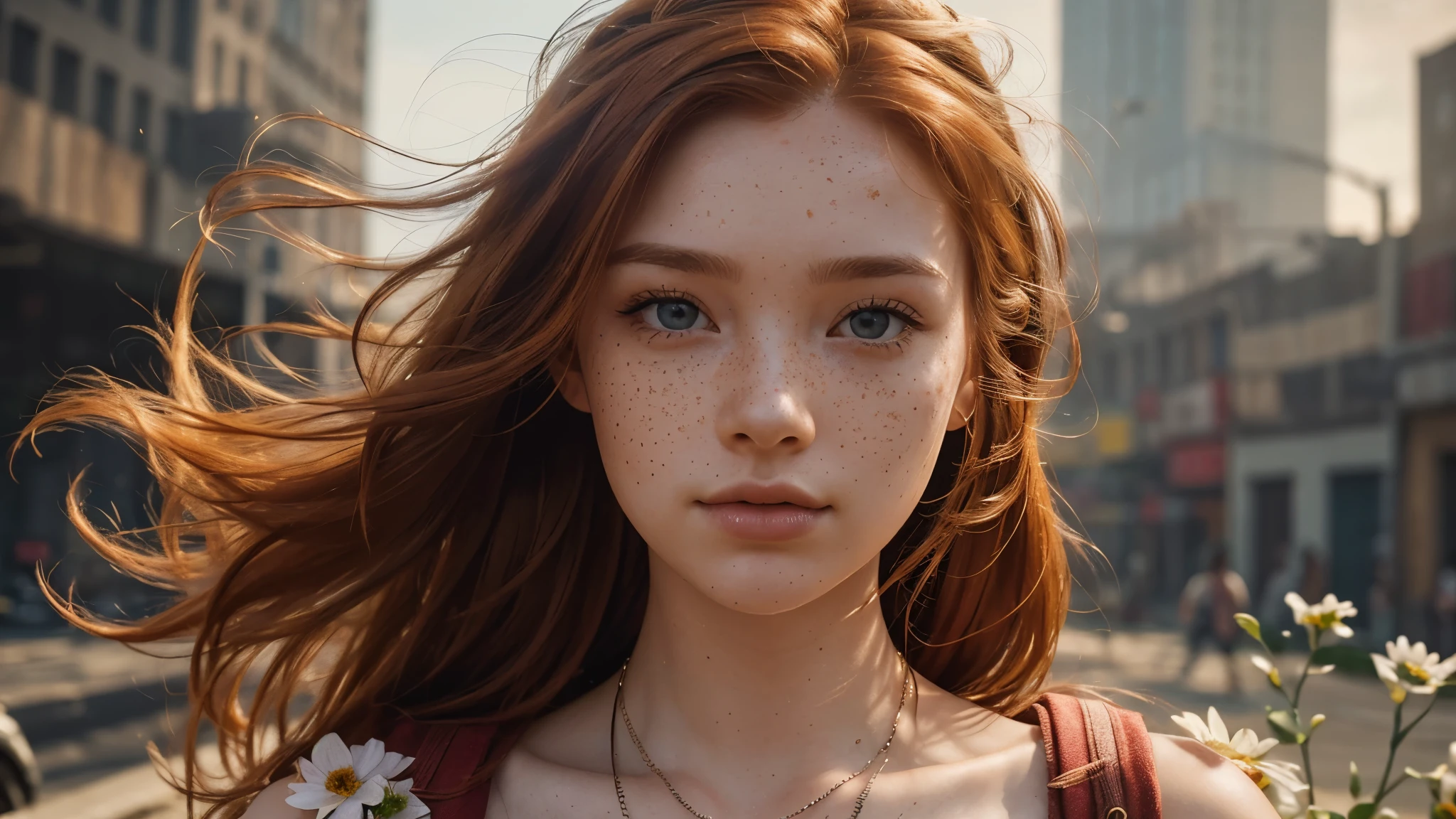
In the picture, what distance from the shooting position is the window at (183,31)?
177 inches

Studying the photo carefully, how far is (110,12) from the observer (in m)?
4.22

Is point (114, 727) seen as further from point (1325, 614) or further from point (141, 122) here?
point (1325, 614)

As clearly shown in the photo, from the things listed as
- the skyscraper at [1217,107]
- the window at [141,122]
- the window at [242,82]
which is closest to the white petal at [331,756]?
the window at [141,122]

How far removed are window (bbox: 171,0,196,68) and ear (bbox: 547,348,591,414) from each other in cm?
374

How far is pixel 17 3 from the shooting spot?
357 cm

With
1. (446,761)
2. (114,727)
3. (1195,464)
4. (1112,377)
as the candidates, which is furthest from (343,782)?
(1195,464)

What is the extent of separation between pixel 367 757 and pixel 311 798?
82 mm

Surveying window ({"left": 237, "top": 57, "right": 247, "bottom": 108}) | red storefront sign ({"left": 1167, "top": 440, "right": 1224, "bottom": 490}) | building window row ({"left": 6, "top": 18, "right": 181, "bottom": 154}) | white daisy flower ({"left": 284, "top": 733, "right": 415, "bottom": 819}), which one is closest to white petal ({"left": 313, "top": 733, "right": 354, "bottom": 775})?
white daisy flower ({"left": 284, "top": 733, "right": 415, "bottom": 819})

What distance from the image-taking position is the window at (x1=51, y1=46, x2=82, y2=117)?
380 centimetres

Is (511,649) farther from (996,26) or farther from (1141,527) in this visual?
(1141,527)

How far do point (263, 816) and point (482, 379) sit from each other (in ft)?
Result: 1.82

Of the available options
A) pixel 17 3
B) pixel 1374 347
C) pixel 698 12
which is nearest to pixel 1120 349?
pixel 1374 347

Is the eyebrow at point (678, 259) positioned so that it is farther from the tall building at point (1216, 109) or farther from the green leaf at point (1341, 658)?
the tall building at point (1216, 109)

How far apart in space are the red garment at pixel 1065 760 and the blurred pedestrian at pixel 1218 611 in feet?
26.5
